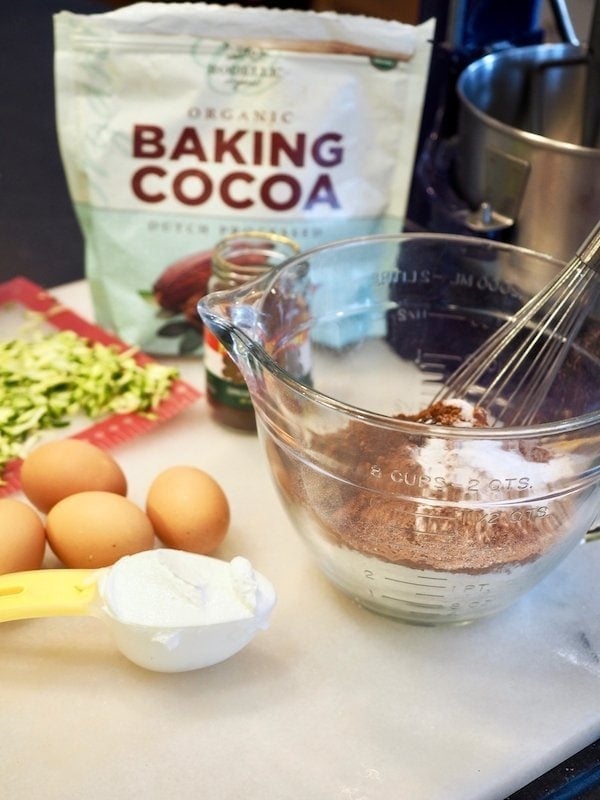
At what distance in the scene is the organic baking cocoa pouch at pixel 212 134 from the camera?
929 millimetres

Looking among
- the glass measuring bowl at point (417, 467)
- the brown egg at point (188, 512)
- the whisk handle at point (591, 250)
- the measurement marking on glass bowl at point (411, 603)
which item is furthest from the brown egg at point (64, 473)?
the whisk handle at point (591, 250)

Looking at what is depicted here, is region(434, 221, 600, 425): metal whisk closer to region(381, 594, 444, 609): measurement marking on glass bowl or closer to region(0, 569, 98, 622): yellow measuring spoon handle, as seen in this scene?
region(381, 594, 444, 609): measurement marking on glass bowl

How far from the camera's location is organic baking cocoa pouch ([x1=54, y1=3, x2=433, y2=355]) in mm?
929

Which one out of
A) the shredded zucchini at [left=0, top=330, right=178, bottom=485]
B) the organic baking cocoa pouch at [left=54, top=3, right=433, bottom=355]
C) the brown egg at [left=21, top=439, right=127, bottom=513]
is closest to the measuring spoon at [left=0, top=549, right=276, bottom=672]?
the brown egg at [left=21, top=439, right=127, bottom=513]

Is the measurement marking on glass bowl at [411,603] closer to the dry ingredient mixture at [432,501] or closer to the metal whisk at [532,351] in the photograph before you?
the dry ingredient mixture at [432,501]

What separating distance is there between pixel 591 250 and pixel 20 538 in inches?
19.2

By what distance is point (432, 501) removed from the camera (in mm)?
643

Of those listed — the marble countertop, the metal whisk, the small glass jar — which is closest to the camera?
the marble countertop

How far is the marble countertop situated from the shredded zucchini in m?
0.26

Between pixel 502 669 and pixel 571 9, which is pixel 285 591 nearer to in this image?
pixel 502 669

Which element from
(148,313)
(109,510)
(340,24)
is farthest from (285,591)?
(340,24)

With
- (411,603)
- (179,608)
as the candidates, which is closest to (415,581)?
(411,603)

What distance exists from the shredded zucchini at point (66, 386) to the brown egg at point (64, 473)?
0.41 feet

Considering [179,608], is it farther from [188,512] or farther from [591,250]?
[591,250]
